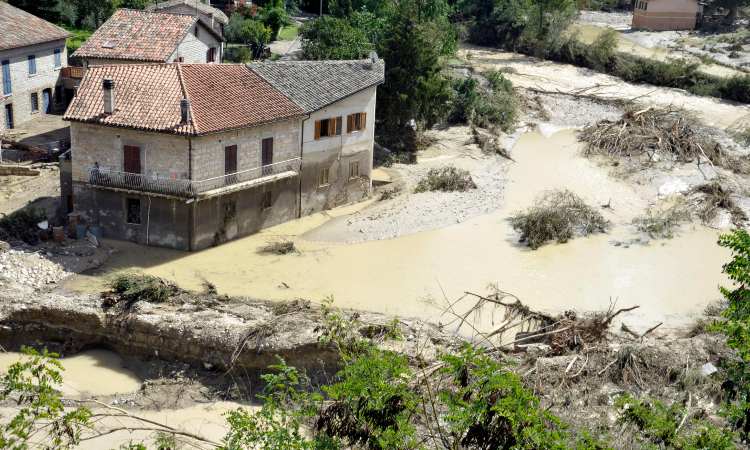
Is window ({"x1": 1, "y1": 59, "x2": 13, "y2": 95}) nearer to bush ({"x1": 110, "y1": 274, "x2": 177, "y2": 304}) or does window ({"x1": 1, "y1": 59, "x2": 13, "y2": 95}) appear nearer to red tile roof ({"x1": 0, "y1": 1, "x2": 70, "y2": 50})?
red tile roof ({"x1": 0, "y1": 1, "x2": 70, "y2": 50})

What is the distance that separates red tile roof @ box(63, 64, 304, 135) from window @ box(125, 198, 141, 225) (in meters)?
3.13

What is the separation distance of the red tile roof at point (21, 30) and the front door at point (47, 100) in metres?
2.92

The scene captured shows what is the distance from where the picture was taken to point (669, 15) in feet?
299

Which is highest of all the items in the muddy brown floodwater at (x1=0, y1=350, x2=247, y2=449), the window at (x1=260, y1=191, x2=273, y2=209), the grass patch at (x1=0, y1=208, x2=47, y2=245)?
the window at (x1=260, y1=191, x2=273, y2=209)

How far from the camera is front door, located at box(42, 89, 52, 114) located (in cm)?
5150

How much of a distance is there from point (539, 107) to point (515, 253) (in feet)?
88.6

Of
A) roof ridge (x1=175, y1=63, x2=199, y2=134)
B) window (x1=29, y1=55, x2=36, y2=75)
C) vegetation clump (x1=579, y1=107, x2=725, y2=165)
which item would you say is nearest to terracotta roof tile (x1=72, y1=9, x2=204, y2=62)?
→ window (x1=29, y1=55, x2=36, y2=75)

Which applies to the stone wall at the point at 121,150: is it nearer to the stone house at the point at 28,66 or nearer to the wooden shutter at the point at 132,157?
the wooden shutter at the point at 132,157

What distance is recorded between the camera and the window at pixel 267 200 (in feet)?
131

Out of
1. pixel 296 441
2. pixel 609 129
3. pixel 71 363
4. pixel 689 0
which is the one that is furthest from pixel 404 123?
pixel 689 0

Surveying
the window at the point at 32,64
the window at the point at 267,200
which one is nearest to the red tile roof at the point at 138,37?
the window at the point at 32,64

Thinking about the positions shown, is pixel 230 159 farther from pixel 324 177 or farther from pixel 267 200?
pixel 324 177

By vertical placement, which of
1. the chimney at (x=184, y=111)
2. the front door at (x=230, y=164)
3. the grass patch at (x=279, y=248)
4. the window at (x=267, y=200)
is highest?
the chimney at (x=184, y=111)

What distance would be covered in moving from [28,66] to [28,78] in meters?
0.67
